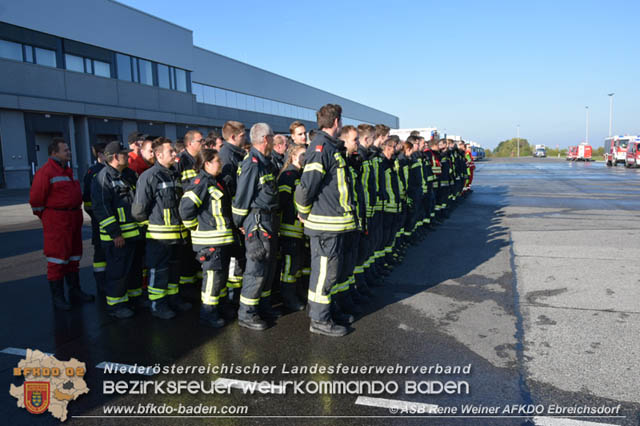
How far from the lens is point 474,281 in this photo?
670 cm

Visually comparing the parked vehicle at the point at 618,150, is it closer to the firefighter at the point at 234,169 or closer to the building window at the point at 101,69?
the building window at the point at 101,69

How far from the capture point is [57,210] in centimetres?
560

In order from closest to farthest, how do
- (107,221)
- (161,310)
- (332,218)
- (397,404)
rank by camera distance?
(397,404) < (332,218) < (107,221) < (161,310)

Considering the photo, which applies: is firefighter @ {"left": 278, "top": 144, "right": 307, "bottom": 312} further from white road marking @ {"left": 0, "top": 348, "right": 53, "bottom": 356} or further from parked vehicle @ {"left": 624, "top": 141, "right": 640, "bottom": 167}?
parked vehicle @ {"left": 624, "top": 141, "right": 640, "bottom": 167}

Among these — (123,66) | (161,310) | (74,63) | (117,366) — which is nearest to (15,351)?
(117,366)

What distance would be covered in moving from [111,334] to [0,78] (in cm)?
2134

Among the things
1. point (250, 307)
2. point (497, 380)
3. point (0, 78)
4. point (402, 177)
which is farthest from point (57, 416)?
point (0, 78)

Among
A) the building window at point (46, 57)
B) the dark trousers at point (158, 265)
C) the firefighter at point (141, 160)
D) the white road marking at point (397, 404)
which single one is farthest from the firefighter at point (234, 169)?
the building window at point (46, 57)

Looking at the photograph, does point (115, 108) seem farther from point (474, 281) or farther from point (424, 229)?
A: point (474, 281)

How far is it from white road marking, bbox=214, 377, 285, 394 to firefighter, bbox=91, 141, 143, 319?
211 cm

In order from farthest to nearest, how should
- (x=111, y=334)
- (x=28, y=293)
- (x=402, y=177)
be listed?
(x=402, y=177), (x=28, y=293), (x=111, y=334)

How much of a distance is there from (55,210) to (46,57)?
880 inches

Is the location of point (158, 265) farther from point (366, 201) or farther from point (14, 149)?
point (14, 149)

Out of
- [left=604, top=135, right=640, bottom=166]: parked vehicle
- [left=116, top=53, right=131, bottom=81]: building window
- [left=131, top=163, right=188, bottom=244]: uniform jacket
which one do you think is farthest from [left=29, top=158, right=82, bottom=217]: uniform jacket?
[left=604, top=135, right=640, bottom=166]: parked vehicle
